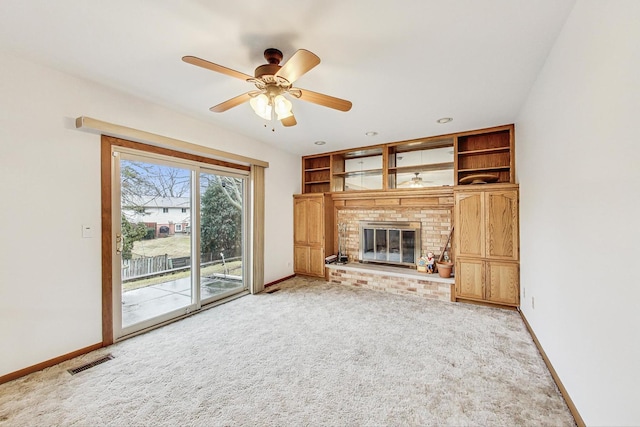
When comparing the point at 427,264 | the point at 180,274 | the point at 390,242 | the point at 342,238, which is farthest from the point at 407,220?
the point at 180,274

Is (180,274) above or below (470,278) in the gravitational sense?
Answer: above

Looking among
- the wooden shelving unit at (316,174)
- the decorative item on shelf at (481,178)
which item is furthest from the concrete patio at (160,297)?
the decorative item on shelf at (481,178)

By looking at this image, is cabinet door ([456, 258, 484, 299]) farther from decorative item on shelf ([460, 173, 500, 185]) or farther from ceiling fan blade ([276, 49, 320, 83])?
ceiling fan blade ([276, 49, 320, 83])

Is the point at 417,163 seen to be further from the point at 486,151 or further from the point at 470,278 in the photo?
the point at 470,278

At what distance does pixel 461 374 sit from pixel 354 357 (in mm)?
881

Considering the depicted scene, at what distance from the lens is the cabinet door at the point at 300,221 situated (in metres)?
5.27

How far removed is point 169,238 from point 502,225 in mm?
4369

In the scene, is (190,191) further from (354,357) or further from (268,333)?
(354,357)

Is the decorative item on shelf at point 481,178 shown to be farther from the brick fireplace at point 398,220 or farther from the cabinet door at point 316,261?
the cabinet door at point 316,261

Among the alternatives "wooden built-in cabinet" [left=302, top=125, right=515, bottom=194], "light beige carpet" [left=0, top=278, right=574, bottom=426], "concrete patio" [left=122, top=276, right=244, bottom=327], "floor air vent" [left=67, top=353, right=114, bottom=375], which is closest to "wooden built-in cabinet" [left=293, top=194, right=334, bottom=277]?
"wooden built-in cabinet" [left=302, top=125, right=515, bottom=194]

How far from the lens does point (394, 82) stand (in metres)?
2.50

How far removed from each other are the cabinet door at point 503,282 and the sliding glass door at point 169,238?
3692mm

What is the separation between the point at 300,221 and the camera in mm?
5324

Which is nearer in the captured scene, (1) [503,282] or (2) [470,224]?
(1) [503,282]
